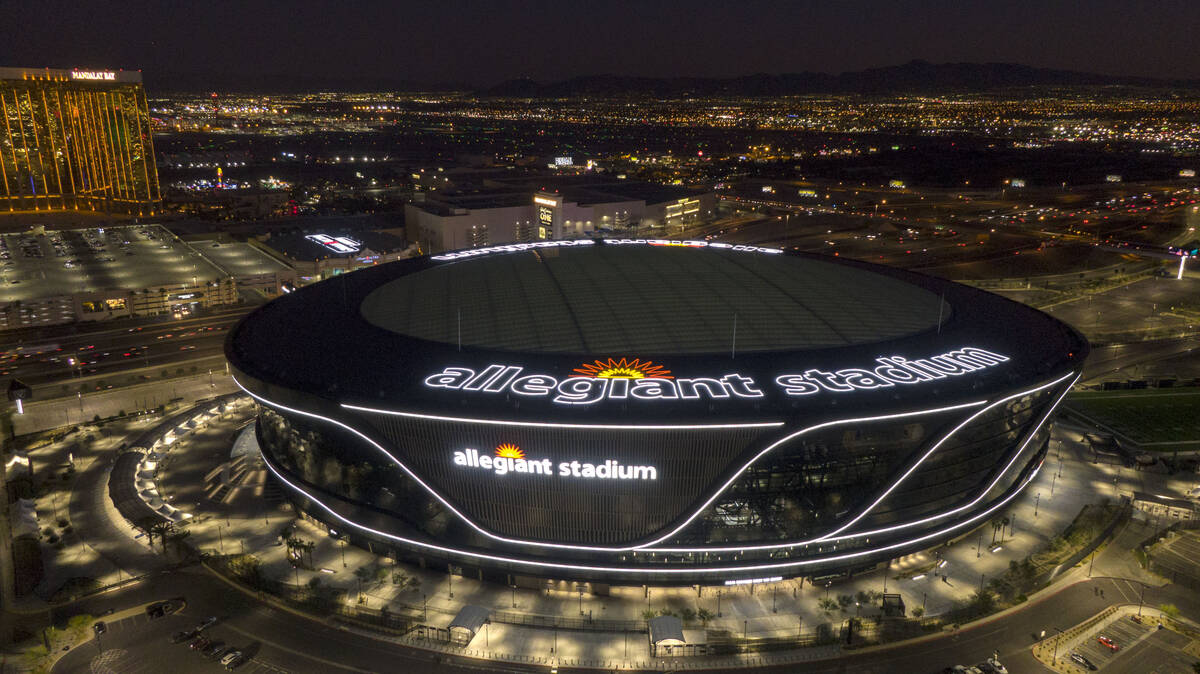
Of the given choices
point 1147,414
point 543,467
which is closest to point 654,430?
point 543,467

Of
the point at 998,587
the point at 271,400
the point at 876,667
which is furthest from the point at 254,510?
the point at 998,587

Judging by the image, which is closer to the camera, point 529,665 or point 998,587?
point 529,665

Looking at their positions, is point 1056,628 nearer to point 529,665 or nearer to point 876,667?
point 876,667

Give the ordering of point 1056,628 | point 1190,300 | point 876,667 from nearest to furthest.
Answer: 1. point 876,667
2. point 1056,628
3. point 1190,300

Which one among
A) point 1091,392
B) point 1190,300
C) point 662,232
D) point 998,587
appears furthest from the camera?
point 662,232

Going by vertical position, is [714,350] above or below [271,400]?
above

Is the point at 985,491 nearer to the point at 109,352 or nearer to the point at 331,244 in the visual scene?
the point at 109,352

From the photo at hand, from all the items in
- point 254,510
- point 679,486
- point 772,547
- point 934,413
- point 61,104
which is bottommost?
point 254,510
